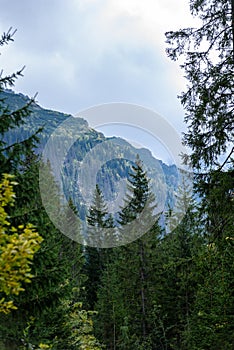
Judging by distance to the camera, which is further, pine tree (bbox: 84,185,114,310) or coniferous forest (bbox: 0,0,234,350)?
pine tree (bbox: 84,185,114,310)

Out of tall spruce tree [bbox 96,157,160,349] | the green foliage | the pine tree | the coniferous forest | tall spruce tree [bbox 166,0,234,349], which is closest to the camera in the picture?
the coniferous forest

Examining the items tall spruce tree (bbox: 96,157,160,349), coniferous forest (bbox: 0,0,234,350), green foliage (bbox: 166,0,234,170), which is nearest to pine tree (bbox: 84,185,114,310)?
tall spruce tree (bbox: 96,157,160,349)

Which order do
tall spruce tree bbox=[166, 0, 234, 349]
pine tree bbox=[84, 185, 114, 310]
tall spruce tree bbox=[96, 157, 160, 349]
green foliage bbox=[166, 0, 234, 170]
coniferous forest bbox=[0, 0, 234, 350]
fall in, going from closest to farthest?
coniferous forest bbox=[0, 0, 234, 350] → tall spruce tree bbox=[166, 0, 234, 349] → green foliage bbox=[166, 0, 234, 170] → tall spruce tree bbox=[96, 157, 160, 349] → pine tree bbox=[84, 185, 114, 310]

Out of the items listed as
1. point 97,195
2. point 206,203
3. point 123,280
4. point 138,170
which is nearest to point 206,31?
point 206,203

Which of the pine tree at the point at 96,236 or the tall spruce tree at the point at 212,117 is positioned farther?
the pine tree at the point at 96,236

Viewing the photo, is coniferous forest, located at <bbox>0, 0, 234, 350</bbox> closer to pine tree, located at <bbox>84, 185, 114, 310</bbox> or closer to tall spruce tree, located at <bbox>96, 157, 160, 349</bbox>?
tall spruce tree, located at <bbox>96, 157, 160, 349</bbox>

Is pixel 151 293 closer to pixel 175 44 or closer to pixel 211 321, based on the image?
pixel 211 321

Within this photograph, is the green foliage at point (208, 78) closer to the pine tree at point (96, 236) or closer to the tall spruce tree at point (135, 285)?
the tall spruce tree at point (135, 285)

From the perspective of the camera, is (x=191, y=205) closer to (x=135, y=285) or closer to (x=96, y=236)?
(x=135, y=285)

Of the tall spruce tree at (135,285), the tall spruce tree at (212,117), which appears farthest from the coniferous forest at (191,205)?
the tall spruce tree at (135,285)

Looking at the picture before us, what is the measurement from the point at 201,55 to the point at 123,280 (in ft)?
62.4

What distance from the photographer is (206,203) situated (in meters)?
7.58

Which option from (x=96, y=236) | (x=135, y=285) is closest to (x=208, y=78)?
(x=135, y=285)

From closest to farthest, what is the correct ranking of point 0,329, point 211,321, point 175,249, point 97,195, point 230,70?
1. point 0,329
2. point 230,70
3. point 211,321
4. point 175,249
5. point 97,195
